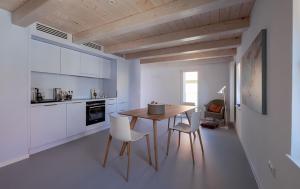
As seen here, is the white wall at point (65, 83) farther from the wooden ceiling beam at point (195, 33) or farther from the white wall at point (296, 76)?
the white wall at point (296, 76)

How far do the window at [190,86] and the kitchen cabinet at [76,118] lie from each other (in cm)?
418

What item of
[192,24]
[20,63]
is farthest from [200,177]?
[20,63]

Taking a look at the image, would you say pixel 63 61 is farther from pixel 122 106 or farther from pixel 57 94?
pixel 122 106

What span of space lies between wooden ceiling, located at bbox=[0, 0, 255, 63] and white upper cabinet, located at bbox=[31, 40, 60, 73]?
1.54 feet

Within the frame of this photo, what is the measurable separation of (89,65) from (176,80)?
373 cm

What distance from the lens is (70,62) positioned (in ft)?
11.7

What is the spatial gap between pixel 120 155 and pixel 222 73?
476cm

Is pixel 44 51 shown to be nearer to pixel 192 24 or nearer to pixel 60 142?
pixel 60 142

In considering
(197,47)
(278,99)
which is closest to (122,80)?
(197,47)

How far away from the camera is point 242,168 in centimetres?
226

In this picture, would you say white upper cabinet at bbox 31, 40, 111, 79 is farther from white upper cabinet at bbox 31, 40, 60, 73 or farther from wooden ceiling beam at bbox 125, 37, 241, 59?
wooden ceiling beam at bbox 125, 37, 241, 59

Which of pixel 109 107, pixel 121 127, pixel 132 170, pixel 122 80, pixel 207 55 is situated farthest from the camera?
pixel 122 80

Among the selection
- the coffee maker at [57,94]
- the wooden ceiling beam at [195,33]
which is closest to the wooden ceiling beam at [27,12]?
the coffee maker at [57,94]

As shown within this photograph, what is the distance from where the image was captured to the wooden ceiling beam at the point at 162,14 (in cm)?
185
